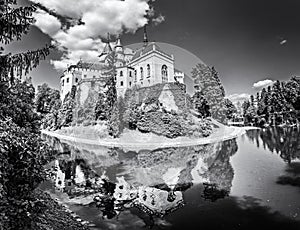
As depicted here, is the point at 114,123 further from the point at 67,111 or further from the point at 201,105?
the point at 67,111

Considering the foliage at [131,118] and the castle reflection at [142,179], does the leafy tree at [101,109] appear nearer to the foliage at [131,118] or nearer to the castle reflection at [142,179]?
the foliage at [131,118]

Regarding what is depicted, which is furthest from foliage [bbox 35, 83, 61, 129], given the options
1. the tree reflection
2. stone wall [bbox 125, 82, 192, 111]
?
the tree reflection

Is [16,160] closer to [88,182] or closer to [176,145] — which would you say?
[88,182]

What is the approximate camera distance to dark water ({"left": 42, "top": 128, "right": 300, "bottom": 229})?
10.4 m

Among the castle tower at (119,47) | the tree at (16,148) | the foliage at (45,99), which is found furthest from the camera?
the foliage at (45,99)

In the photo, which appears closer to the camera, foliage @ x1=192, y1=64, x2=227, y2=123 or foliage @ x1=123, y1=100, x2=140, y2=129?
foliage @ x1=123, y1=100, x2=140, y2=129

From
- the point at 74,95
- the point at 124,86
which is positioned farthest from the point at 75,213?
the point at 74,95

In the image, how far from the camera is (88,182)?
17.1 m

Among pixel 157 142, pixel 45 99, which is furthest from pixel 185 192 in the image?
pixel 45 99

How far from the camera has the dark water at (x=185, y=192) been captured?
10.4 metres

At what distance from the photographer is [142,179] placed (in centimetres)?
1834

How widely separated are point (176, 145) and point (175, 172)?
16620 millimetres

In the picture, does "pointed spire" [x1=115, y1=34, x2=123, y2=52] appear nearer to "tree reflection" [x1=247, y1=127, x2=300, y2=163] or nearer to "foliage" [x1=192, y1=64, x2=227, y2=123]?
"foliage" [x1=192, y1=64, x2=227, y2=123]

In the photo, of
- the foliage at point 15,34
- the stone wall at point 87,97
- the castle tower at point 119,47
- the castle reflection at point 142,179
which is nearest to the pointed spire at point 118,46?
the castle tower at point 119,47
